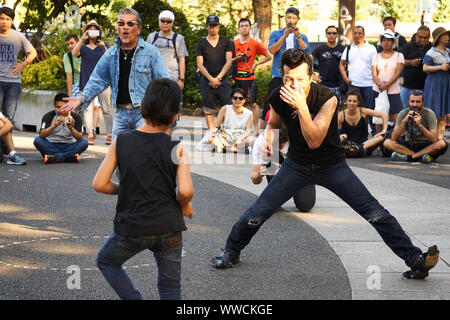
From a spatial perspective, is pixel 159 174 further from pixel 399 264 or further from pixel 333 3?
pixel 333 3

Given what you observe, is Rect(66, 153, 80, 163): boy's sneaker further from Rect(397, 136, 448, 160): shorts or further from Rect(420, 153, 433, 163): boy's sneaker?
Rect(420, 153, 433, 163): boy's sneaker

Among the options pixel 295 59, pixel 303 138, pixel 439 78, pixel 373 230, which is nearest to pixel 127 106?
pixel 303 138

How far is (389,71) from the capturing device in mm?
12906

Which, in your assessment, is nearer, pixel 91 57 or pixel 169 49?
pixel 169 49

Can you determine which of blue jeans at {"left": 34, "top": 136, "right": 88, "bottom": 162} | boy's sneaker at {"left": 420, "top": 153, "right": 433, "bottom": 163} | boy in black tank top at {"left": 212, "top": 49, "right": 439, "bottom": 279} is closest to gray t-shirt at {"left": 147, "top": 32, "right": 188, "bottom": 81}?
blue jeans at {"left": 34, "top": 136, "right": 88, "bottom": 162}

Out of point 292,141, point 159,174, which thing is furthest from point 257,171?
point 159,174

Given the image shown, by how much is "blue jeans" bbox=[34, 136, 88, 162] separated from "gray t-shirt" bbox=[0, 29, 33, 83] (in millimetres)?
1030

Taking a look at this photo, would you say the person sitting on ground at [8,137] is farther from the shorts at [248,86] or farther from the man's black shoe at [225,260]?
the man's black shoe at [225,260]

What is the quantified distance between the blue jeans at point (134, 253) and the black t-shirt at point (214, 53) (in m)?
8.75

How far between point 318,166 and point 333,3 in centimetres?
7414

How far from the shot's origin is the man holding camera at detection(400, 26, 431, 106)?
13.4 metres

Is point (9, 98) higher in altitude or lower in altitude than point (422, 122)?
higher

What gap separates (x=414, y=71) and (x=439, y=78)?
2.51 feet

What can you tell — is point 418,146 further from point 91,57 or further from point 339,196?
point 339,196
